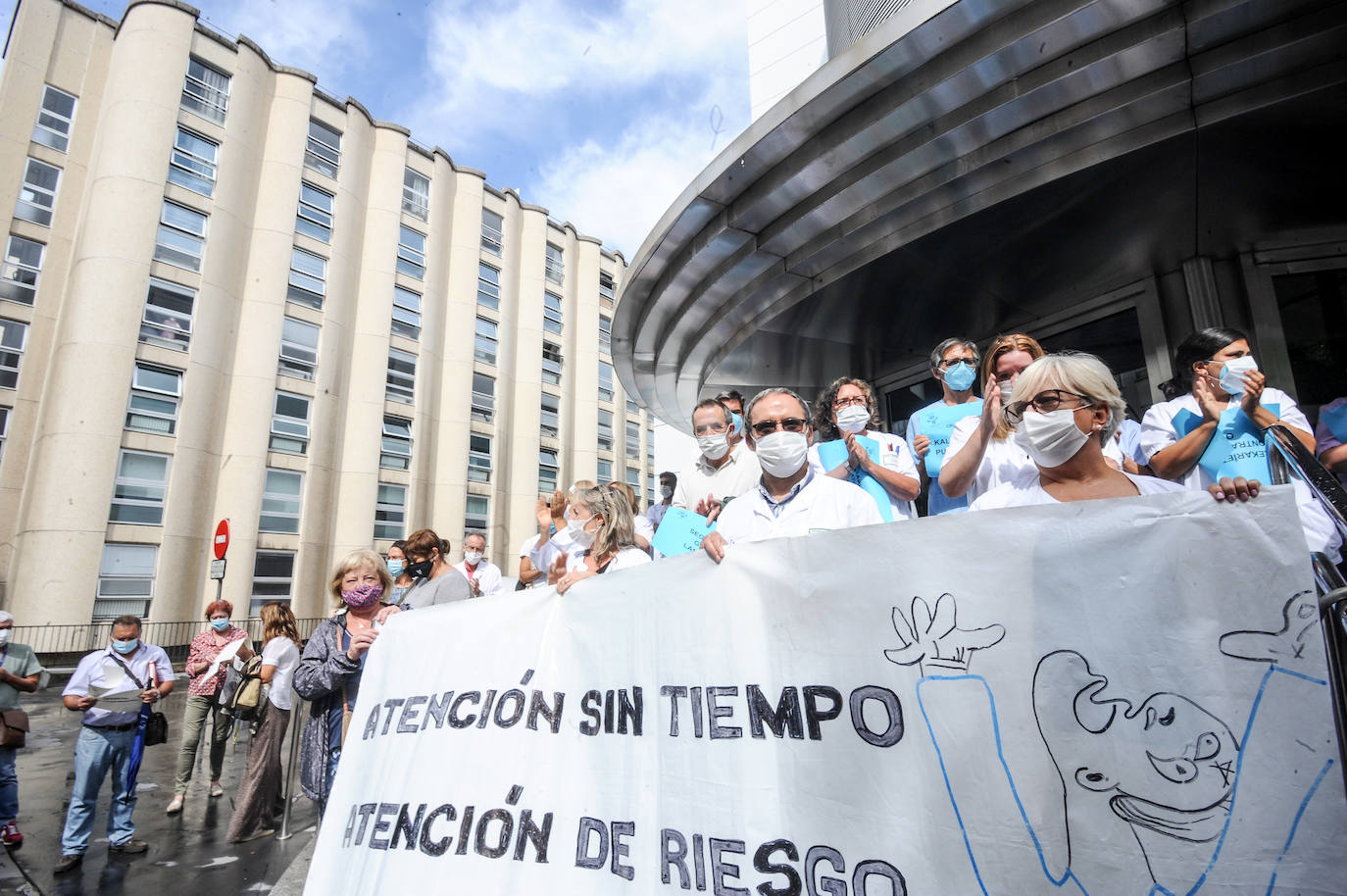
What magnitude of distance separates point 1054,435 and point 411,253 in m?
31.6

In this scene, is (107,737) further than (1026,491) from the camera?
Yes

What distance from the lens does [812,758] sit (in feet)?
6.38

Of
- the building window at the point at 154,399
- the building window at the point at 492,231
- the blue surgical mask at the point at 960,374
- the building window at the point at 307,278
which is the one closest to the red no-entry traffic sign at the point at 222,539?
the building window at the point at 154,399

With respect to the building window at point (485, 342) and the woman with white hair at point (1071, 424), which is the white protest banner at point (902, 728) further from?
the building window at point (485, 342)

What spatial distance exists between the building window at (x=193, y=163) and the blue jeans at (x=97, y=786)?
23832mm

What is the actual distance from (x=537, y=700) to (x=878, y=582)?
132 centimetres

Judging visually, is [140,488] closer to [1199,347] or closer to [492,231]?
[492,231]

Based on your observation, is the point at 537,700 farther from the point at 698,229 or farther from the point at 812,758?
the point at 698,229

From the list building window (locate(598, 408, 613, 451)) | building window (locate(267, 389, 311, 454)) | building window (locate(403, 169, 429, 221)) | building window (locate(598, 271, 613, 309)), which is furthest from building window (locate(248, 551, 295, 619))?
building window (locate(598, 271, 613, 309))

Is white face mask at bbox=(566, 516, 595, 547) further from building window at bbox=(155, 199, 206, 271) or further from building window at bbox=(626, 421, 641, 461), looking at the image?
building window at bbox=(626, 421, 641, 461)

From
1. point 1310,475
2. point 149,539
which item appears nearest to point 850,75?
point 1310,475

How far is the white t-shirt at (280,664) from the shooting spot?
609 centimetres

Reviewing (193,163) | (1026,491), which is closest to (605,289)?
(193,163)

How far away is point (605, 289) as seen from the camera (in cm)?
4062
